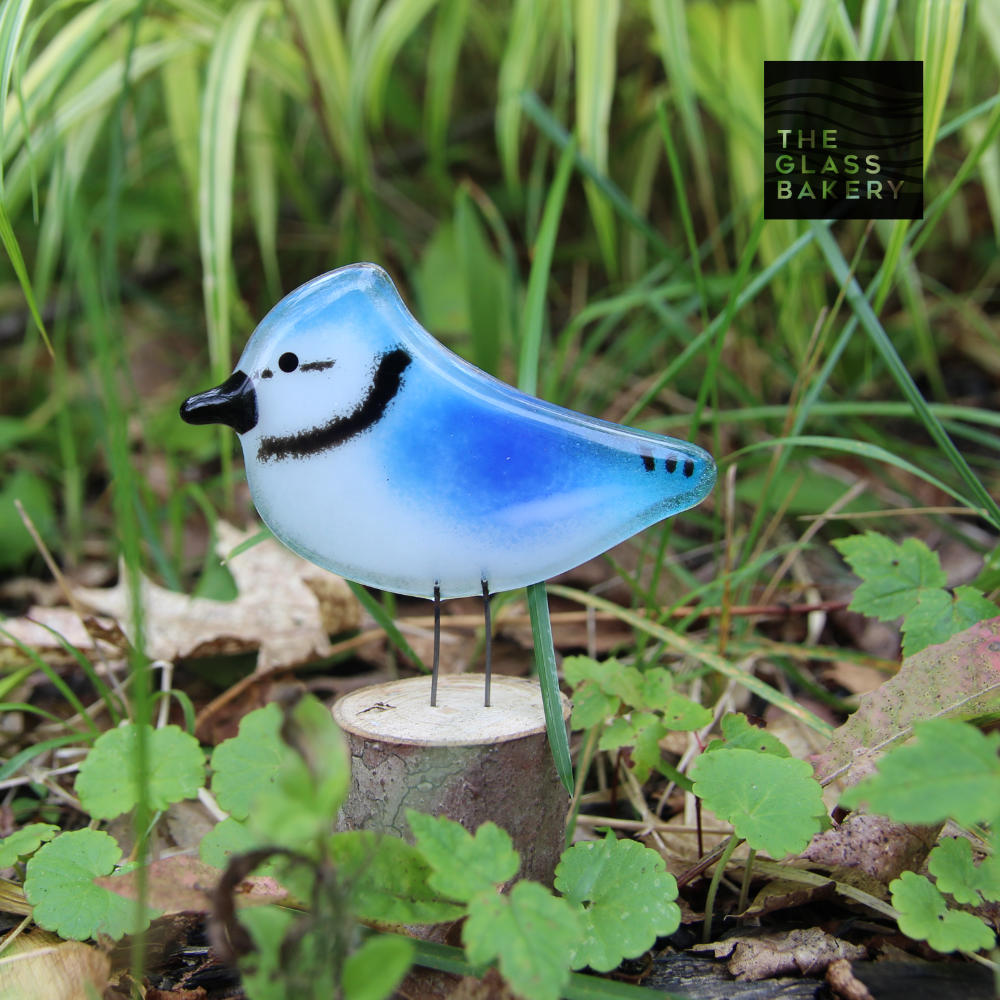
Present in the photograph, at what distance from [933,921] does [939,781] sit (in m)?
0.24

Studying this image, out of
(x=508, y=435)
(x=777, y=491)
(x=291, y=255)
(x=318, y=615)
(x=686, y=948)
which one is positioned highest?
(x=291, y=255)

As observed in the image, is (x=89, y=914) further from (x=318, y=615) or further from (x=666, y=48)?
(x=666, y=48)

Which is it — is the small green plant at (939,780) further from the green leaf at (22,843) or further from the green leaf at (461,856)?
the green leaf at (22,843)

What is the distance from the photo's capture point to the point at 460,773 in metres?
0.95

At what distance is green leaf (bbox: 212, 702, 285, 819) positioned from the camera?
1022 millimetres

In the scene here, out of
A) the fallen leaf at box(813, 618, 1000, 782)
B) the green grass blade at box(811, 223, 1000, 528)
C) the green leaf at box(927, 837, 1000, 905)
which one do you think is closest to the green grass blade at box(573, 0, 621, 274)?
the green grass blade at box(811, 223, 1000, 528)

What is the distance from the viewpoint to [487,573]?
107cm

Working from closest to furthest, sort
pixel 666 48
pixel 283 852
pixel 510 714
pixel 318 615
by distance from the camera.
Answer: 1. pixel 283 852
2. pixel 510 714
3. pixel 318 615
4. pixel 666 48

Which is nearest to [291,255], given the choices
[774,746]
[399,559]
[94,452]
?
[94,452]

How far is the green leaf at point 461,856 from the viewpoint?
741 mm

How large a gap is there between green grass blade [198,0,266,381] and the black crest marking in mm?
595

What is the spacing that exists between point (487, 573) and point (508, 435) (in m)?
0.16

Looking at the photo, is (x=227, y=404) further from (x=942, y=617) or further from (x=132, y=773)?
(x=942, y=617)

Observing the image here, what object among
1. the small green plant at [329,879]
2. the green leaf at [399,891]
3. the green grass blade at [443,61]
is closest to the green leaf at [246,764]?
the small green plant at [329,879]
